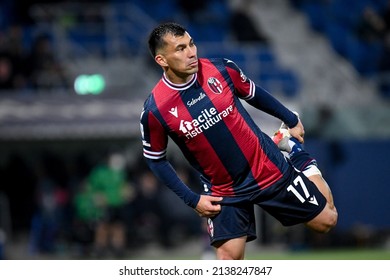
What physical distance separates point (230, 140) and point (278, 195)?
0.60 m

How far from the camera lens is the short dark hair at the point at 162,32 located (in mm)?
7605

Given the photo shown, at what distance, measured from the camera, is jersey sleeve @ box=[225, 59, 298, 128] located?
25.9 feet

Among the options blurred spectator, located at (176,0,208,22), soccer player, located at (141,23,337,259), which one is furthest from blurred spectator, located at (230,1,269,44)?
soccer player, located at (141,23,337,259)

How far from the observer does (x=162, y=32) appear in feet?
25.1

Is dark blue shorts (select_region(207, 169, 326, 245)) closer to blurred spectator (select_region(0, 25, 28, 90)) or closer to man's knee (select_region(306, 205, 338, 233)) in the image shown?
man's knee (select_region(306, 205, 338, 233))

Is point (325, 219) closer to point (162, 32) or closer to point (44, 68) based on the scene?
point (162, 32)

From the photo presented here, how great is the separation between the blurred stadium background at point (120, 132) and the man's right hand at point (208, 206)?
302 inches

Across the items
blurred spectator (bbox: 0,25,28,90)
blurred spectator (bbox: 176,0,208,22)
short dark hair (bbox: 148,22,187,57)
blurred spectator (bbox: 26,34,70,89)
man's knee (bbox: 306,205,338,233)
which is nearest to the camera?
short dark hair (bbox: 148,22,187,57)

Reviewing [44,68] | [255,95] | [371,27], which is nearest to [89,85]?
[44,68]

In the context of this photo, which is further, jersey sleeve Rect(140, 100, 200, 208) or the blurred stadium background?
the blurred stadium background

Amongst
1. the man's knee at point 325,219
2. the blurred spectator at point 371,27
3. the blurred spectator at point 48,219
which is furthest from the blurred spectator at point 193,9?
the man's knee at point 325,219
